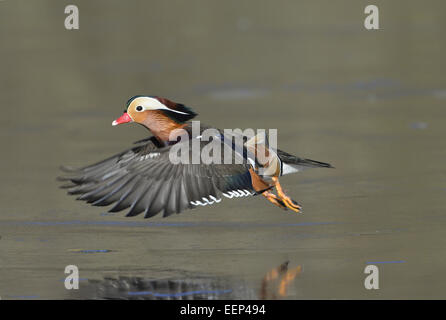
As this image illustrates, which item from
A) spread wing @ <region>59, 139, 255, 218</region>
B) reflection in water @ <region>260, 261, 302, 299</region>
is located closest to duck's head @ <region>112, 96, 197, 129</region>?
spread wing @ <region>59, 139, 255, 218</region>

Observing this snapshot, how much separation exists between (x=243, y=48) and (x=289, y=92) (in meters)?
3.21

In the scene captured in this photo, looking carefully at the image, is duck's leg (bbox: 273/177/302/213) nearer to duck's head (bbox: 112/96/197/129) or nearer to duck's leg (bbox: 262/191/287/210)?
duck's leg (bbox: 262/191/287/210)

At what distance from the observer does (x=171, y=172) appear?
755 cm

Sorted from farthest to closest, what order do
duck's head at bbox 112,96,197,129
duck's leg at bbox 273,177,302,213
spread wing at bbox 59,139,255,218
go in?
duck's leg at bbox 273,177,302,213 → duck's head at bbox 112,96,197,129 → spread wing at bbox 59,139,255,218

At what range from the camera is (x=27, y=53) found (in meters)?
17.6

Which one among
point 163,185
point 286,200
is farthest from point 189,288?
point 286,200

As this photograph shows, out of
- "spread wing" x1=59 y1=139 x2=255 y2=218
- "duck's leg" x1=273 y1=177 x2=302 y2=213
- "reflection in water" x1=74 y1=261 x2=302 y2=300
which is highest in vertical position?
"spread wing" x1=59 y1=139 x2=255 y2=218

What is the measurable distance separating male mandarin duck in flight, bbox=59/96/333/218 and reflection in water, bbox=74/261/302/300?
737 millimetres

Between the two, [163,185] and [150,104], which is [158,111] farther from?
[163,185]

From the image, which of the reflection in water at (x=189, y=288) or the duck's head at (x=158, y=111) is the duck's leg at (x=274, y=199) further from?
the reflection in water at (x=189, y=288)

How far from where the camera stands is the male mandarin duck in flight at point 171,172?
7473mm

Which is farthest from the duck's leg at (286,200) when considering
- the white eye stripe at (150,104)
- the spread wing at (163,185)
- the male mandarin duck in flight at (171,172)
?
the white eye stripe at (150,104)

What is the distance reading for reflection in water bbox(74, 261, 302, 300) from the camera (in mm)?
6445

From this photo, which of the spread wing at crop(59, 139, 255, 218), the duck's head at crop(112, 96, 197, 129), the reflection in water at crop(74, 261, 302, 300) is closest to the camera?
the reflection in water at crop(74, 261, 302, 300)
